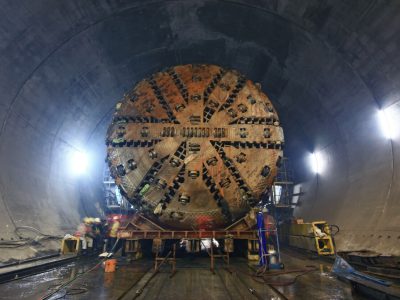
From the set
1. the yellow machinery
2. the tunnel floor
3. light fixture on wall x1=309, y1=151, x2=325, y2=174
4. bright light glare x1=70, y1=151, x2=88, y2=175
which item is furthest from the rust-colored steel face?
light fixture on wall x1=309, y1=151, x2=325, y2=174

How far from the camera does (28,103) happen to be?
6.41 metres

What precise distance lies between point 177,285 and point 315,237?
4638 mm

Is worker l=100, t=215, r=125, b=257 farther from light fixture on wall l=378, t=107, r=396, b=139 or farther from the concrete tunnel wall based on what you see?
light fixture on wall l=378, t=107, r=396, b=139

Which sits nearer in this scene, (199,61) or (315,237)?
(315,237)

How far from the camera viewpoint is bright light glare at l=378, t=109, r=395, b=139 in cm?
600

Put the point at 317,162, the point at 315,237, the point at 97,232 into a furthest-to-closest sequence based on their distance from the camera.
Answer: the point at 317,162 → the point at 97,232 → the point at 315,237

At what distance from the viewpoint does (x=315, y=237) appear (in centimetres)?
700

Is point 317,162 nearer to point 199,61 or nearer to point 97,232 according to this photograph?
point 199,61

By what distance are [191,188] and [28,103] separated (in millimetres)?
4644

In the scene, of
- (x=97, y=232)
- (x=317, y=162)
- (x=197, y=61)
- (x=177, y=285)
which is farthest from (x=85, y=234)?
(x=317, y=162)

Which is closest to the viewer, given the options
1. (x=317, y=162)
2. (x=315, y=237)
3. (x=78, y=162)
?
(x=315, y=237)

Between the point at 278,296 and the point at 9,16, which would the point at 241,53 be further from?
the point at 278,296

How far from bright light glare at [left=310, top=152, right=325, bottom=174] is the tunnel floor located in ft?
15.8

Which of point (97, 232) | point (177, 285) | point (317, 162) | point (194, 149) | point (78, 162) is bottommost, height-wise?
point (177, 285)
